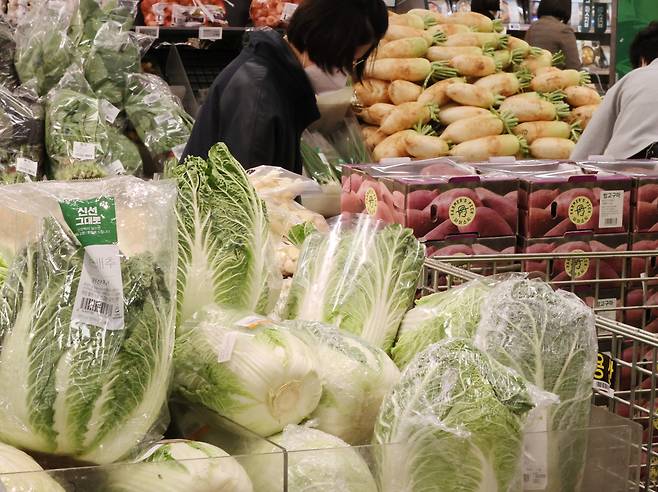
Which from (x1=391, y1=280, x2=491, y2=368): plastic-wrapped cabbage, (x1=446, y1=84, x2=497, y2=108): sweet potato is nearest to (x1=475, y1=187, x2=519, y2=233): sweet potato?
(x1=391, y1=280, x2=491, y2=368): plastic-wrapped cabbage

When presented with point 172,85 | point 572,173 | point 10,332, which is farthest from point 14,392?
point 172,85

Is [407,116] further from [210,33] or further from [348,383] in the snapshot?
[348,383]

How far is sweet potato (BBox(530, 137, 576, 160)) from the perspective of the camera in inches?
146

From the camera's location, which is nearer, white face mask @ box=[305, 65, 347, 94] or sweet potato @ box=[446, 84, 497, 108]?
white face mask @ box=[305, 65, 347, 94]

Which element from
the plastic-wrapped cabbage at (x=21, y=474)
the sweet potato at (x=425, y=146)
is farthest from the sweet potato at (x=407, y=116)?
the plastic-wrapped cabbage at (x=21, y=474)

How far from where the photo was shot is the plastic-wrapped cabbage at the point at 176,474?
38.4 inches

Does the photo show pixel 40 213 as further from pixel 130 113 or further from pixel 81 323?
pixel 130 113

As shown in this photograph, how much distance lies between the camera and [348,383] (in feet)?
3.85

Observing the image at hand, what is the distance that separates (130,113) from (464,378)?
3302mm

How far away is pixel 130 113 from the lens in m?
4.12

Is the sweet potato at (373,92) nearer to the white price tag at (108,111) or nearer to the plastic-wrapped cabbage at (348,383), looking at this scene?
the white price tag at (108,111)

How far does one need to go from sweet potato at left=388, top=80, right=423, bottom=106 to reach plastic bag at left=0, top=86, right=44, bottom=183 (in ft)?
4.92

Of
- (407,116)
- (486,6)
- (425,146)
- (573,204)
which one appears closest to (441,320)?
(573,204)

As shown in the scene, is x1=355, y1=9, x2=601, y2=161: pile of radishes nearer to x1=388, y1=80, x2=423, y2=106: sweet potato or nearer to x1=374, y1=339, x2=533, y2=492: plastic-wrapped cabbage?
x1=388, y1=80, x2=423, y2=106: sweet potato
